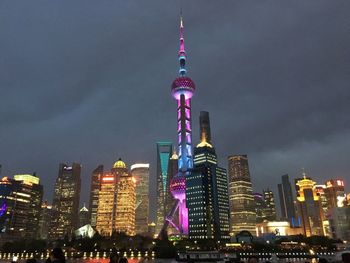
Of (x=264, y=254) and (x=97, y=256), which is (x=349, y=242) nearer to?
(x=264, y=254)

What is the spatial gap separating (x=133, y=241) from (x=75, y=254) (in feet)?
118

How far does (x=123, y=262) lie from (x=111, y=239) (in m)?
193

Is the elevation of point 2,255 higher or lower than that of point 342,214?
lower

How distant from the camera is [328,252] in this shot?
7736 inches

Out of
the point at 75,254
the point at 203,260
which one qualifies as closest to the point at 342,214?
the point at 203,260

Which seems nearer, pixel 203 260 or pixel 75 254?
pixel 203 260

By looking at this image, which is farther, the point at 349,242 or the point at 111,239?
the point at 111,239

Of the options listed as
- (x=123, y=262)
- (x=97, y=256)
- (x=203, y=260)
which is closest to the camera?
(x=123, y=262)

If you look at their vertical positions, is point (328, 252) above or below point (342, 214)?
below

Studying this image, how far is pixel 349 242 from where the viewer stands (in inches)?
7042

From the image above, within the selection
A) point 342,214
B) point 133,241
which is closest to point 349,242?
point 342,214

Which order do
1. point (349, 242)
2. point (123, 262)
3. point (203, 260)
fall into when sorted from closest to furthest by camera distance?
point (123, 262) < point (203, 260) < point (349, 242)

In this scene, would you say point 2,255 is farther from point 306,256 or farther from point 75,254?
point 306,256

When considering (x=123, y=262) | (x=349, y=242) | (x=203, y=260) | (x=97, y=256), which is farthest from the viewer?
(x=97, y=256)
